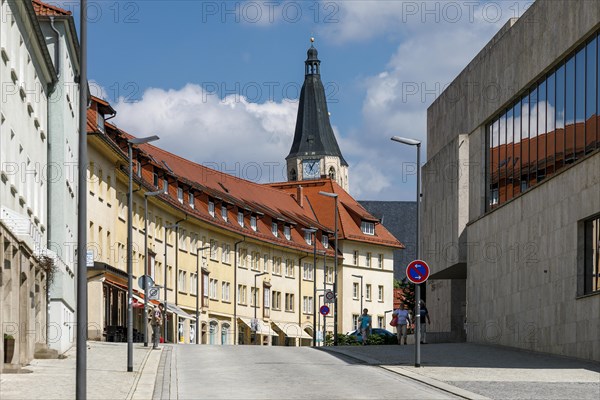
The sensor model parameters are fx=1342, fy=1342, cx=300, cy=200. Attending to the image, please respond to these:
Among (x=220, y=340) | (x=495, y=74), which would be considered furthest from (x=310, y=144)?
(x=495, y=74)

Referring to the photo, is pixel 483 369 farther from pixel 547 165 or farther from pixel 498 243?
pixel 498 243

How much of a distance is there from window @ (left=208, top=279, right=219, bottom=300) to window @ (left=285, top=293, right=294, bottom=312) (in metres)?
16.1

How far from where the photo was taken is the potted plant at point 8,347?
97.8 feet

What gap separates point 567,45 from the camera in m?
39.8

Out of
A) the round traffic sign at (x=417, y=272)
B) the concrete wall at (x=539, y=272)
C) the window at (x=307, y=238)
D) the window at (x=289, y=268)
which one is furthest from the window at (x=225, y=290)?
the round traffic sign at (x=417, y=272)

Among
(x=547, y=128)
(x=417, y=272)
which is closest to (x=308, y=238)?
(x=547, y=128)

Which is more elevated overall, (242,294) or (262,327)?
(242,294)

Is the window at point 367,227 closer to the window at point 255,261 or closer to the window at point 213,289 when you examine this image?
the window at point 255,261

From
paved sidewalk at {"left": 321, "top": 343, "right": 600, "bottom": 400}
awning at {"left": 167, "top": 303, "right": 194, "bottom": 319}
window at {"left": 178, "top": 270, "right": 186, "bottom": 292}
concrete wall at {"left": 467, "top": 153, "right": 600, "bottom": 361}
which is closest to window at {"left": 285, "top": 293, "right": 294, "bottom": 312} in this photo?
window at {"left": 178, "top": 270, "right": 186, "bottom": 292}

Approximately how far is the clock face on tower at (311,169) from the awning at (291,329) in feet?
257

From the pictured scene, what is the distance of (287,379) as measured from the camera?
94.1 feet

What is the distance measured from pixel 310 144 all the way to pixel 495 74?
13919 centimetres

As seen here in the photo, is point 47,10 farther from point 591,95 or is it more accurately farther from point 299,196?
point 299,196

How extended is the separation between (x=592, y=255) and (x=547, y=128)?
7.02 meters
